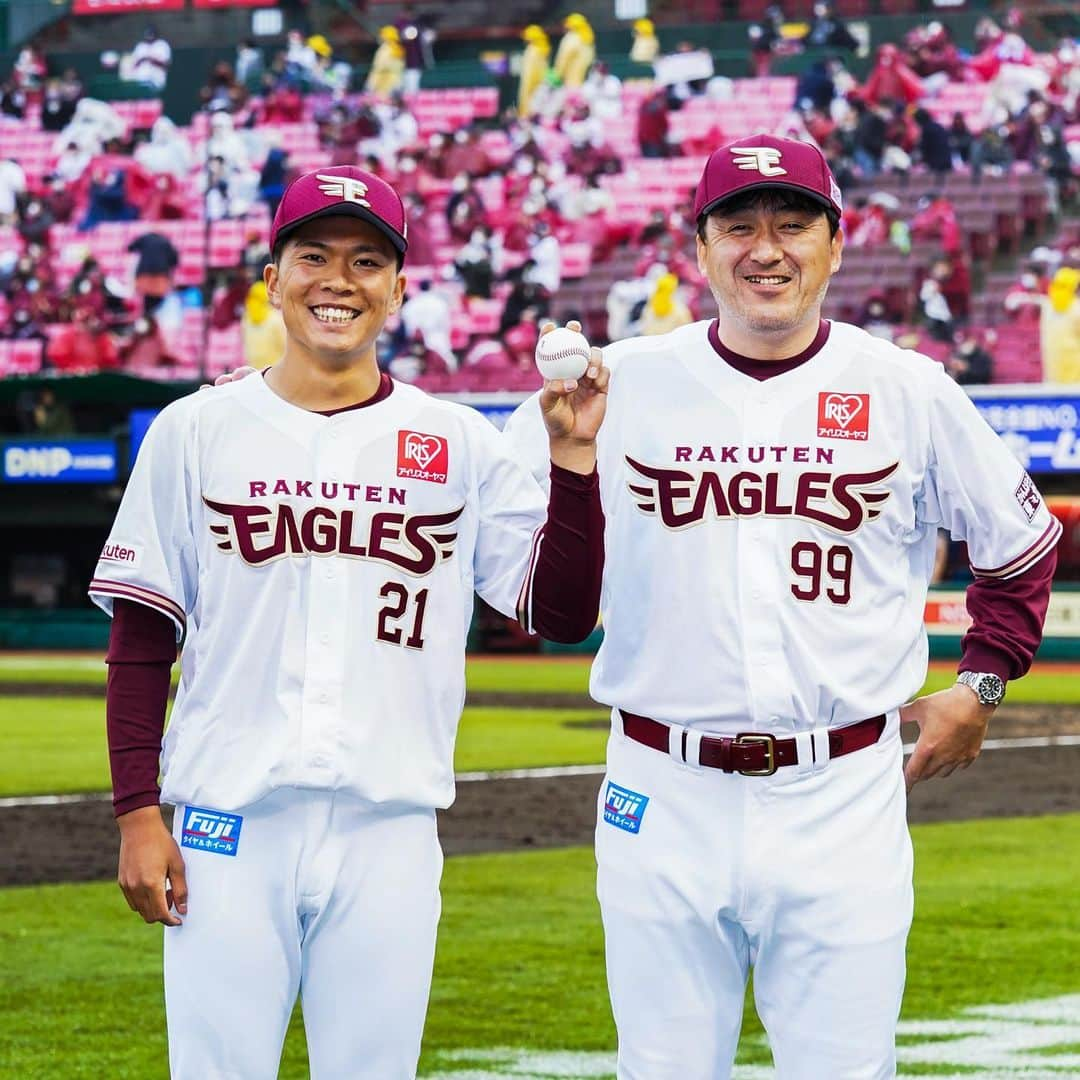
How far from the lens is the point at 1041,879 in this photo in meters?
9.95

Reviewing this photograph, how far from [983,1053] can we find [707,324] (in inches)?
125

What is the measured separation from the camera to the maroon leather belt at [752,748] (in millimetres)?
3646

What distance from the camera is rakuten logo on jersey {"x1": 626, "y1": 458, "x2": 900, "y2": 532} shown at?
370cm

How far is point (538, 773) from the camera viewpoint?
14211mm

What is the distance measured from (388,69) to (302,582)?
31.8m

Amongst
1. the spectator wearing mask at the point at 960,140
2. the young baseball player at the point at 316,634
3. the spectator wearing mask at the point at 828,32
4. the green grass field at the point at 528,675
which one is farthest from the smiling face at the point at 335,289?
the spectator wearing mask at the point at 828,32

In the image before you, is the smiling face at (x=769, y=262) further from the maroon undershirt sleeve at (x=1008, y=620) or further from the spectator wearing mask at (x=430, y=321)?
the spectator wearing mask at (x=430, y=321)

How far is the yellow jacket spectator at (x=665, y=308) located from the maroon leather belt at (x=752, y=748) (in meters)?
23.0

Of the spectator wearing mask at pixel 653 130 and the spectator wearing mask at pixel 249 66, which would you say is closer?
the spectator wearing mask at pixel 653 130

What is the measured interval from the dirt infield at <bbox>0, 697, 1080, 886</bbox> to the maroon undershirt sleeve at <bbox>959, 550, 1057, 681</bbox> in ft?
22.3

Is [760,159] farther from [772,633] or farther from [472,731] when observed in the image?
→ [472,731]

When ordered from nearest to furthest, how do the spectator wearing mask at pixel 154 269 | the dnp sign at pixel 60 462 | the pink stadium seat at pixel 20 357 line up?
the dnp sign at pixel 60 462 → the pink stadium seat at pixel 20 357 → the spectator wearing mask at pixel 154 269

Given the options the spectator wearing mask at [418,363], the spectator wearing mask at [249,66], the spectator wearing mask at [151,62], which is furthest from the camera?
the spectator wearing mask at [151,62]

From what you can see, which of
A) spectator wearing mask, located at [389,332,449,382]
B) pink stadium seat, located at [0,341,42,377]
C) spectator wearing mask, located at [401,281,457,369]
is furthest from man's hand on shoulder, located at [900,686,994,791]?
pink stadium seat, located at [0,341,42,377]
